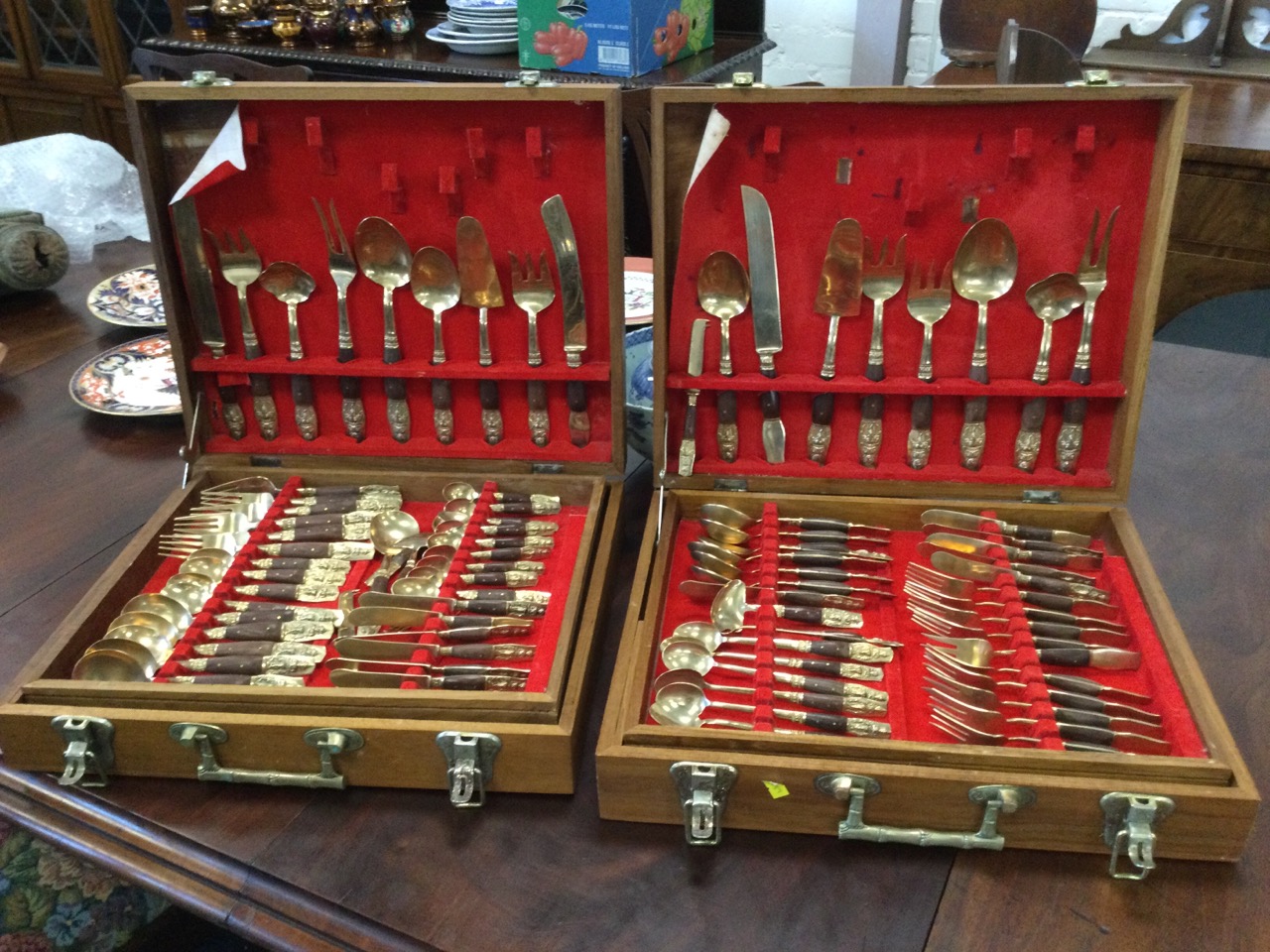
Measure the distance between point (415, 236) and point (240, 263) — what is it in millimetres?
228

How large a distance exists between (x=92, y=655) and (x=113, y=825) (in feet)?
0.59

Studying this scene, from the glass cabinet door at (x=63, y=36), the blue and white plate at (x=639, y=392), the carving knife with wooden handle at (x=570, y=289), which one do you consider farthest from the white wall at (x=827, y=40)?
the glass cabinet door at (x=63, y=36)

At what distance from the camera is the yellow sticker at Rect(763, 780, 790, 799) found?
845mm

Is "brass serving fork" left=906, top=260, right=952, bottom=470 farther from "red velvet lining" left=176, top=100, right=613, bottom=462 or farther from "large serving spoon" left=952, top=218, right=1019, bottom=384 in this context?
"red velvet lining" left=176, top=100, right=613, bottom=462

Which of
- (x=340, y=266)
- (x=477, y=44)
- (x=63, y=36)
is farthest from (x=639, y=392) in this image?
(x=63, y=36)

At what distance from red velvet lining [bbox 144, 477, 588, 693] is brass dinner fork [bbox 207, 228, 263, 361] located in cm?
24

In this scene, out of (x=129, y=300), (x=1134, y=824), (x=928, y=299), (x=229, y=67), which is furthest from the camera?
(x=229, y=67)

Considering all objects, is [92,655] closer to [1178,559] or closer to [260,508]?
[260,508]

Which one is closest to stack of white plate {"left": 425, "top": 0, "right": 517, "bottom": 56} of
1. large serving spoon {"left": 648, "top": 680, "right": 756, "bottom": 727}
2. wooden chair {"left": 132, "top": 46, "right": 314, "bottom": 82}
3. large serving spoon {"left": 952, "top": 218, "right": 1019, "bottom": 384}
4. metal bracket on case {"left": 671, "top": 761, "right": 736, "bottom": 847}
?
wooden chair {"left": 132, "top": 46, "right": 314, "bottom": 82}

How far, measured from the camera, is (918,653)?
1063 millimetres

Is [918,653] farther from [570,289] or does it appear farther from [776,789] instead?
[570,289]

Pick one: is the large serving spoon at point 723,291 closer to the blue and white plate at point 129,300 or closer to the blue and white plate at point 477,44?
the blue and white plate at point 129,300

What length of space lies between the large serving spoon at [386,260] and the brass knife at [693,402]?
37 centimetres

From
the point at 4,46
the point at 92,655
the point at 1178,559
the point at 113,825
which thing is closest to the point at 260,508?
the point at 92,655
